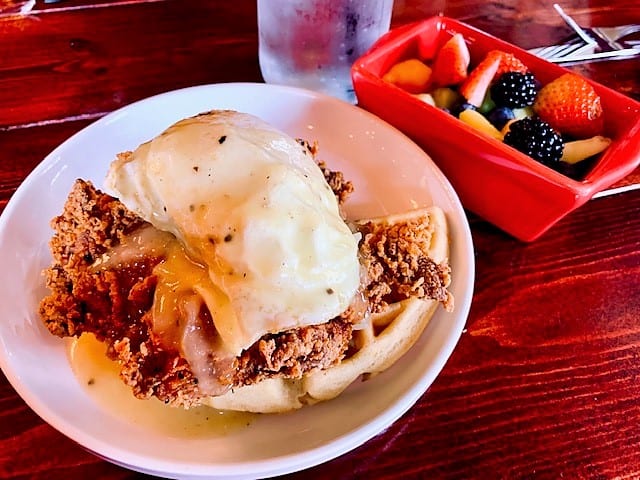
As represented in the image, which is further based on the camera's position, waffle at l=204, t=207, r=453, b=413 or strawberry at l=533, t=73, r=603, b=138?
strawberry at l=533, t=73, r=603, b=138

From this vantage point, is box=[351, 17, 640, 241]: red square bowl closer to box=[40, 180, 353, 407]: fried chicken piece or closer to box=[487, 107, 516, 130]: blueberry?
box=[487, 107, 516, 130]: blueberry

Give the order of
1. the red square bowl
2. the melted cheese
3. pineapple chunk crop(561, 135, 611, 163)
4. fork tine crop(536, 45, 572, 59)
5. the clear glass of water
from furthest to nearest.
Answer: fork tine crop(536, 45, 572, 59)
the clear glass of water
pineapple chunk crop(561, 135, 611, 163)
the red square bowl
the melted cheese

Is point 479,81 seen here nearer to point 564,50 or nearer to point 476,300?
point 476,300

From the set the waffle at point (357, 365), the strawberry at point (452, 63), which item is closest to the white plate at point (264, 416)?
the waffle at point (357, 365)

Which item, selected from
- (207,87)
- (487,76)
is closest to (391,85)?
(487,76)

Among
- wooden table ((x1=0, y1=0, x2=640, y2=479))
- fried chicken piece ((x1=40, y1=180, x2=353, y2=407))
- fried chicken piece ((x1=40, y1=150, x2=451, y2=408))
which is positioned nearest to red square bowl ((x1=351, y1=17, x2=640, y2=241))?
wooden table ((x1=0, y1=0, x2=640, y2=479))

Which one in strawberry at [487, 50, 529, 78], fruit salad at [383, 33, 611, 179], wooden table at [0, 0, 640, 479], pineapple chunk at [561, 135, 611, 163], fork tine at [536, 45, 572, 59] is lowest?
wooden table at [0, 0, 640, 479]

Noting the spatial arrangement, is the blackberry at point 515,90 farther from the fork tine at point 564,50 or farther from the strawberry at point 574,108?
the fork tine at point 564,50

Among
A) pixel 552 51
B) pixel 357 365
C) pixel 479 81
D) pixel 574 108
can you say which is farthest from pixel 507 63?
pixel 357 365
